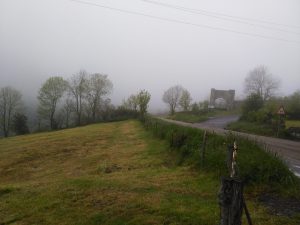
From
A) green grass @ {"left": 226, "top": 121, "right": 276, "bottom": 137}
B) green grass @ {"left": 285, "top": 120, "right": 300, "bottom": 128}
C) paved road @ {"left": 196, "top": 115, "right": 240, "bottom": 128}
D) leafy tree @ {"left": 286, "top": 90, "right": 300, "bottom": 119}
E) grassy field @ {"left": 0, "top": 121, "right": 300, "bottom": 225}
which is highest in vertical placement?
leafy tree @ {"left": 286, "top": 90, "right": 300, "bottom": 119}

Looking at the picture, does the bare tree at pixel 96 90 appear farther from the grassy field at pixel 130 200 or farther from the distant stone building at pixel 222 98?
the grassy field at pixel 130 200

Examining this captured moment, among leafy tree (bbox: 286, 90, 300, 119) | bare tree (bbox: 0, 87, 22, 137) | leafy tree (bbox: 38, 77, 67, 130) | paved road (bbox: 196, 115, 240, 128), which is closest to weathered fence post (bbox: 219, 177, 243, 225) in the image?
leafy tree (bbox: 286, 90, 300, 119)

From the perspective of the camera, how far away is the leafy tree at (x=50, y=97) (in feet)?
210

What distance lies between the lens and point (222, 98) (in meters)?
82.9

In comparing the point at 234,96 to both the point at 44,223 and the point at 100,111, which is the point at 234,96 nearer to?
the point at 100,111

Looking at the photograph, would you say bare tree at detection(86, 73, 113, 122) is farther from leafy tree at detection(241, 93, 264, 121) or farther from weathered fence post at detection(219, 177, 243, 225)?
weathered fence post at detection(219, 177, 243, 225)

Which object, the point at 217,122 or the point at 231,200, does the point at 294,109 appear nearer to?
the point at 217,122

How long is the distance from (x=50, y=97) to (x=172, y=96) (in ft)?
111

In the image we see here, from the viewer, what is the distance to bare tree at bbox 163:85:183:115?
83.8 metres

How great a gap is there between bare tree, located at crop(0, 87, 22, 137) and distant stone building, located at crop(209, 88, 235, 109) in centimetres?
4785

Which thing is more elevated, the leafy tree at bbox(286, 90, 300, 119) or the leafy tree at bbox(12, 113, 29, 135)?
the leafy tree at bbox(286, 90, 300, 119)

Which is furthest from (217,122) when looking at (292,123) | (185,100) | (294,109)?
(185,100)

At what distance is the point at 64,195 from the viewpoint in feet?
33.6

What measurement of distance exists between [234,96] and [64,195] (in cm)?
7739
